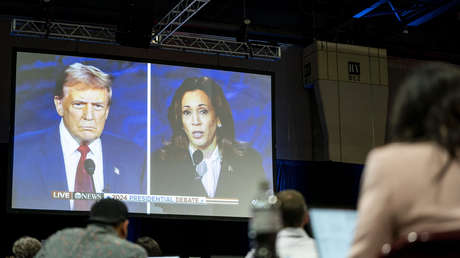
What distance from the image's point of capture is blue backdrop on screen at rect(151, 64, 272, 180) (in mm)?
8031

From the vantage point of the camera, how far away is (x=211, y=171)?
7980 millimetres

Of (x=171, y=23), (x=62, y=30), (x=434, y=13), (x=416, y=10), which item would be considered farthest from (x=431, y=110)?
(x=434, y=13)

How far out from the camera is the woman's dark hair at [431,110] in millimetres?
1160

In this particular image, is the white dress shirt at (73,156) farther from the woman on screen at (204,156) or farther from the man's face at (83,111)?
the woman on screen at (204,156)

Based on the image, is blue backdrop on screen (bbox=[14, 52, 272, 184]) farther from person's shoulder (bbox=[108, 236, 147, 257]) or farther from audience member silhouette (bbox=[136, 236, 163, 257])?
person's shoulder (bbox=[108, 236, 147, 257])

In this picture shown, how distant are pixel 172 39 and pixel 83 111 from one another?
1829 millimetres

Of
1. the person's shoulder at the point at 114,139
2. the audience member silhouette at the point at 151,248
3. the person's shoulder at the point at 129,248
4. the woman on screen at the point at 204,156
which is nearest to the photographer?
the person's shoulder at the point at 129,248

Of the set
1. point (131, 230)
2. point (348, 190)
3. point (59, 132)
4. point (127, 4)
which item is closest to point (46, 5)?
point (127, 4)

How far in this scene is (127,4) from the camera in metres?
8.32

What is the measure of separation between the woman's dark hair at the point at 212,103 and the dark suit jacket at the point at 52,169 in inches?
20.6

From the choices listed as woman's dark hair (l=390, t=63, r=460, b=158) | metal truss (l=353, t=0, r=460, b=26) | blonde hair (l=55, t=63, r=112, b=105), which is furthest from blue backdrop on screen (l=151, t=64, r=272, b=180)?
woman's dark hair (l=390, t=63, r=460, b=158)

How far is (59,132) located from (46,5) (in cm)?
167

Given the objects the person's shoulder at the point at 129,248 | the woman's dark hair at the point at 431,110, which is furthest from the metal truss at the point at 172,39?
the woman's dark hair at the point at 431,110

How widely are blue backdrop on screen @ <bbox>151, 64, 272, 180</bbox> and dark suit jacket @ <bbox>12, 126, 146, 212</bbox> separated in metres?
0.44
